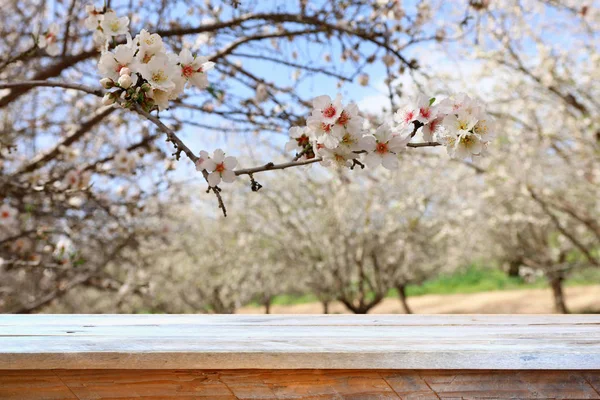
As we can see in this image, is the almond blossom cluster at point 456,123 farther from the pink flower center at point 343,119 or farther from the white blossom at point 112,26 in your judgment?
the white blossom at point 112,26

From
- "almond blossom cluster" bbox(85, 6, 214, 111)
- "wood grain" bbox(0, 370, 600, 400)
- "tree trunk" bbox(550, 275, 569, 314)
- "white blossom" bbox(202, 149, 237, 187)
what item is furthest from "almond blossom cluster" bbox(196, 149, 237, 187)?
"tree trunk" bbox(550, 275, 569, 314)

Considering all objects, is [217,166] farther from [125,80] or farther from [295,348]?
[295,348]

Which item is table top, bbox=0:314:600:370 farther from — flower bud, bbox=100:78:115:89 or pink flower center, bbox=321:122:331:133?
flower bud, bbox=100:78:115:89

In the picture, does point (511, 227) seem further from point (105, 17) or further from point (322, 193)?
point (105, 17)

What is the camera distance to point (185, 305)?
827 centimetres

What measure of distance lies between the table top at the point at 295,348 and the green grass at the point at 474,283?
944 centimetres

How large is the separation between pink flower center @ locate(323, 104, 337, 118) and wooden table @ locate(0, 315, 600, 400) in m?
0.46

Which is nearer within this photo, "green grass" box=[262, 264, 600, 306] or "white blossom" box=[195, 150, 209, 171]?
"white blossom" box=[195, 150, 209, 171]

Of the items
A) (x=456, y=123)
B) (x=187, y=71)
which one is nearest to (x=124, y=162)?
(x=187, y=71)

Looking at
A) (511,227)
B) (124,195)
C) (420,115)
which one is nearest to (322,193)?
(124,195)

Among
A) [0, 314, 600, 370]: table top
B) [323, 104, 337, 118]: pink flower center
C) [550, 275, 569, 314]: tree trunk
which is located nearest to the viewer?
[0, 314, 600, 370]: table top

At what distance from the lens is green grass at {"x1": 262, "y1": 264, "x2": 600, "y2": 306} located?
1108cm

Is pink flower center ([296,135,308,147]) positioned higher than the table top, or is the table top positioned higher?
pink flower center ([296,135,308,147])

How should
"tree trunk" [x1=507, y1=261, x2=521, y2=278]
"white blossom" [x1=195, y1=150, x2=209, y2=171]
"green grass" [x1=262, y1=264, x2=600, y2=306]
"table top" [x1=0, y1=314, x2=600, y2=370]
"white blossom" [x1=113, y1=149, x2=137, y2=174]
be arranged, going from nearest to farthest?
1. "table top" [x1=0, y1=314, x2=600, y2=370]
2. "white blossom" [x1=195, y1=150, x2=209, y2=171]
3. "white blossom" [x1=113, y1=149, x2=137, y2=174]
4. "green grass" [x1=262, y1=264, x2=600, y2=306]
5. "tree trunk" [x1=507, y1=261, x2=521, y2=278]
